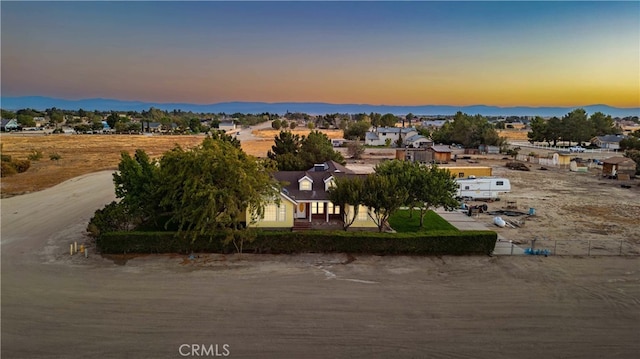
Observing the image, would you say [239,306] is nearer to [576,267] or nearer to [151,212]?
[151,212]

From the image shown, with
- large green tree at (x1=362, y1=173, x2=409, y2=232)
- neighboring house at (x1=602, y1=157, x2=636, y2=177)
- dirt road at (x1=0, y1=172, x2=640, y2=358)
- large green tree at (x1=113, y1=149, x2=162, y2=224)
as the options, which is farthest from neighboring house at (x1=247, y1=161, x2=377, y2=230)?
neighboring house at (x1=602, y1=157, x2=636, y2=177)

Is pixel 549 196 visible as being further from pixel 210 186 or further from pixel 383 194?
pixel 210 186

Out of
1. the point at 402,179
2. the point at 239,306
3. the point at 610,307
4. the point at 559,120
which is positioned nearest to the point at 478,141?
the point at 559,120

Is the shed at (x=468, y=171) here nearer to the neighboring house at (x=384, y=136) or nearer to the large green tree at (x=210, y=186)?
the large green tree at (x=210, y=186)

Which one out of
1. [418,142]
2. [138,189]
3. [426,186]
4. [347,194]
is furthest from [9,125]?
[426,186]

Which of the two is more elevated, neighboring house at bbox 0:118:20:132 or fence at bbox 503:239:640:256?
neighboring house at bbox 0:118:20:132

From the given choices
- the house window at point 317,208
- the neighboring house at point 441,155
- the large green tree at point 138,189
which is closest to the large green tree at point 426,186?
the house window at point 317,208

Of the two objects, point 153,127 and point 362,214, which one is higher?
point 153,127

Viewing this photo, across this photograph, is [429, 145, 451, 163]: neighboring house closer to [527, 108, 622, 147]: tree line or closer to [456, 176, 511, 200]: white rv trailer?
[456, 176, 511, 200]: white rv trailer
